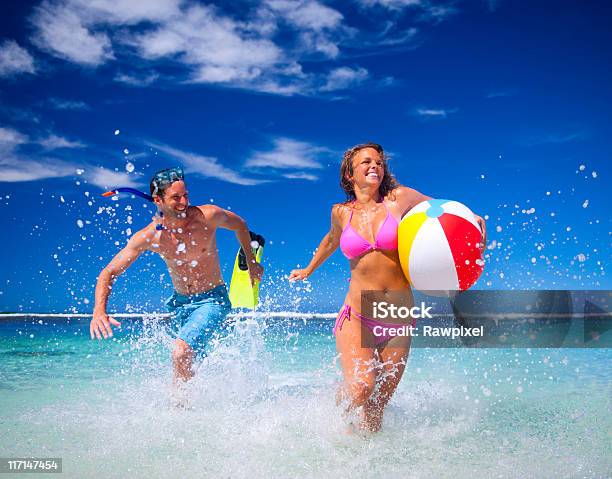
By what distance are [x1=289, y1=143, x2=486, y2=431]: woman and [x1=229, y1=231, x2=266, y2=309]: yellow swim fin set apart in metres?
2.05

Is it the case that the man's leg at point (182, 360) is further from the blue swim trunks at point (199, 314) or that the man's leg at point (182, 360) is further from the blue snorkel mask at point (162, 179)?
the blue snorkel mask at point (162, 179)

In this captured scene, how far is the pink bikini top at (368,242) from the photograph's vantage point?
3.88m

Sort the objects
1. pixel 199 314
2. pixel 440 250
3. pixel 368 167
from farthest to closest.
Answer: pixel 199 314 < pixel 368 167 < pixel 440 250

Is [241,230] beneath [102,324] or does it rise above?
above

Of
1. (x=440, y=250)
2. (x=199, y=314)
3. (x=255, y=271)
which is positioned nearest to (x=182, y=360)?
(x=199, y=314)

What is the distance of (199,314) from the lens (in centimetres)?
518

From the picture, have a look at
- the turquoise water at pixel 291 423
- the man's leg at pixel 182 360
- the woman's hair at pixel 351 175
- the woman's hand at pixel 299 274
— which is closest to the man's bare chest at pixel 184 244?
the man's leg at pixel 182 360

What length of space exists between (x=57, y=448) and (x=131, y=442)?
569 millimetres

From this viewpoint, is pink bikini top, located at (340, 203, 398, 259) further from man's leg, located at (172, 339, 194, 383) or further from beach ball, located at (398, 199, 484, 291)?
man's leg, located at (172, 339, 194, 383)

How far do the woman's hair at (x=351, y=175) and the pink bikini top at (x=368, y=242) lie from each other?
26cm

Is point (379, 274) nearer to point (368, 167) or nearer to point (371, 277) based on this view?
point (371, 277)

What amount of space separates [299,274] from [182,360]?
1.38 metres

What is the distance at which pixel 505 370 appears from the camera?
832 centimetres

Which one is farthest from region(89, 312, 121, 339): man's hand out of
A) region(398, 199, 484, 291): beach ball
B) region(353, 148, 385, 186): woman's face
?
region(398, 199, 484, 291): beach ball
